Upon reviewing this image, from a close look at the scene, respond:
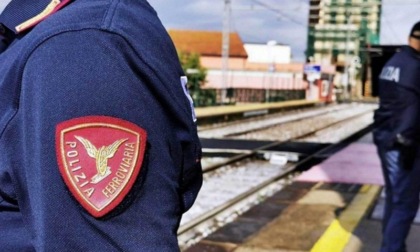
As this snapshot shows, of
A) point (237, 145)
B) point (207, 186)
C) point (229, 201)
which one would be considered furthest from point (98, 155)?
point (237, 145)

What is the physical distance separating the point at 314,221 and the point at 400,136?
2.67 m

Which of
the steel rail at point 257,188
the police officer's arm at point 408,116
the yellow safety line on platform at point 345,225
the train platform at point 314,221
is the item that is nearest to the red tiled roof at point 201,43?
the steel rail at point 257,188

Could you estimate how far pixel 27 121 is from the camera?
923mm

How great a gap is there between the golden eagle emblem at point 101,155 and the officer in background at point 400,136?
3.99 meters

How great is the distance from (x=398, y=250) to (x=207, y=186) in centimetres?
560

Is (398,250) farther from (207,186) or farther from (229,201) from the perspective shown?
(207,186)

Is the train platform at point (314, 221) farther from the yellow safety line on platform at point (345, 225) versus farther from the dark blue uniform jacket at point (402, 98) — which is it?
the dark blue uniform jacket at point (402, 98)

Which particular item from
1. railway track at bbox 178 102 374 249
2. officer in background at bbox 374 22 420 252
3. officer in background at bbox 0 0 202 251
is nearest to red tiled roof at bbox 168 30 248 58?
railway track at bbox 178 102 374 249

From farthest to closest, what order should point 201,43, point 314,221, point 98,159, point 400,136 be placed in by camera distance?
point 201,43 < point 314,221 < point 400,136 < point 98,159

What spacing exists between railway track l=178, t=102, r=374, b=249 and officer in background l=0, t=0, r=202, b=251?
219 inches

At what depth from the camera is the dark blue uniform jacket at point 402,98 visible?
15.4 ft

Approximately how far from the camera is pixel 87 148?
2.97 feet

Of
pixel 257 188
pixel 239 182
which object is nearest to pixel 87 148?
pixel 257 188

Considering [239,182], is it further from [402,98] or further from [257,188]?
[402,98]
